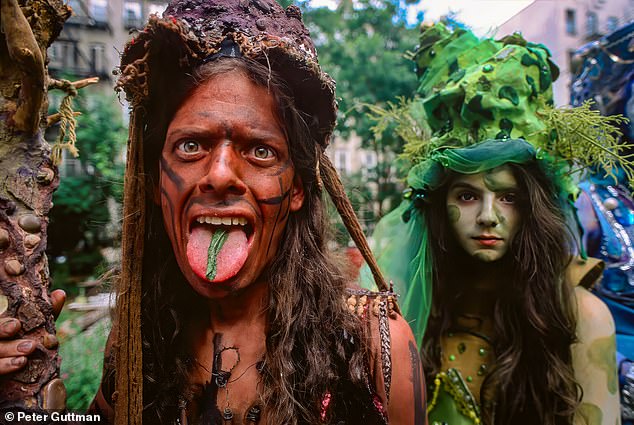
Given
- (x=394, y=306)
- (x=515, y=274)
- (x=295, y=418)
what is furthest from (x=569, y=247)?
(x=295, y=418)

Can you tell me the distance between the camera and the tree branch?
1.13 meters

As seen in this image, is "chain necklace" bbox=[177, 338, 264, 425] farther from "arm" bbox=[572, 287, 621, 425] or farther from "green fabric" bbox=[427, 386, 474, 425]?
"arm" bbox=[572, 287, 621, 425]

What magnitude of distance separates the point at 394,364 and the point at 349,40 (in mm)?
5748

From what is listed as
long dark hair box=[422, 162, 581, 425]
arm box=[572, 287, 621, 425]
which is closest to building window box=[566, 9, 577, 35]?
long dark hair box=[422, 162, 581, 425]

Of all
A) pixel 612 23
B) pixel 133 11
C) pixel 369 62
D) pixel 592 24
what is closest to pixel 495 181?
pixel 612 23

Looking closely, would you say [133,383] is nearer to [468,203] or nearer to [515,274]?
[468,203]

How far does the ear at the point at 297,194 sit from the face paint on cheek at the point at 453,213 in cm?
94

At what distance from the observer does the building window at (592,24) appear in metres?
3.31

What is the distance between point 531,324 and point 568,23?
2.42m

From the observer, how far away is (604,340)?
2.07 metres

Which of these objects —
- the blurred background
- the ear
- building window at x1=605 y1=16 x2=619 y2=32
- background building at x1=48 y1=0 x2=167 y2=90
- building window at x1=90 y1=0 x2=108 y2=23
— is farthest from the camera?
building window at x1=90 y1=0 x2=108 y2=23

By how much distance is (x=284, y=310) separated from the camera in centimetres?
149

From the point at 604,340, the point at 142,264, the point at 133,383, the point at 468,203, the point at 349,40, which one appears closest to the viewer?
the point at 133,383

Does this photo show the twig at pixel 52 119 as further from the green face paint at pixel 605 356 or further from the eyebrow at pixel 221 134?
the green face paint at pixel 605 356
